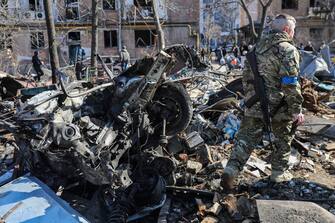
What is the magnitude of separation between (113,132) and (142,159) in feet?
1.53

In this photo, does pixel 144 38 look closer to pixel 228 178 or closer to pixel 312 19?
pixel 312 19

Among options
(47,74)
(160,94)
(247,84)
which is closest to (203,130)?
(160,94)

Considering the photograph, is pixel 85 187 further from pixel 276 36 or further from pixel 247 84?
pixel 276 36

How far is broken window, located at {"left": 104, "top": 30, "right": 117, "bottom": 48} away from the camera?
31.7 m

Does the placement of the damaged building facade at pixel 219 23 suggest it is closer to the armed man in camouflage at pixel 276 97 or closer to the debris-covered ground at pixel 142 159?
the debris-covered ground at pixel 142 159

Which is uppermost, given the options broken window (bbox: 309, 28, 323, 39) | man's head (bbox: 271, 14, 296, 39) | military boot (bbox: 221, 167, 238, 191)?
broken window (bbox: 309, 28, 323, 39)

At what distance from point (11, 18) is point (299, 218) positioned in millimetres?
17115

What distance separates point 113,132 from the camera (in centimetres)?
461

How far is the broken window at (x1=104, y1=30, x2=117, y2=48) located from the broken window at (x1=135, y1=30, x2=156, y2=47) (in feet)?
5.69

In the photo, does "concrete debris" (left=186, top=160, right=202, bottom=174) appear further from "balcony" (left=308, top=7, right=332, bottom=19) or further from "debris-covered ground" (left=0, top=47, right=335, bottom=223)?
"balcony" (left=308, top=7, right=332, bottom=19)

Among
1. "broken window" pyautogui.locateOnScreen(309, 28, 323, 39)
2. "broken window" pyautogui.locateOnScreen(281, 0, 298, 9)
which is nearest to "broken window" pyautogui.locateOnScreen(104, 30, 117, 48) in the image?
"broken window" pyautogui.locateOnScreen(281, 0, 298, 9)

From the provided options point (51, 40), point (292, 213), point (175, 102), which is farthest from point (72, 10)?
point (292, 213)

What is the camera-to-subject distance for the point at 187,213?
4.41 meters

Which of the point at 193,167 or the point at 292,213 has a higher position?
the point at 292,213
